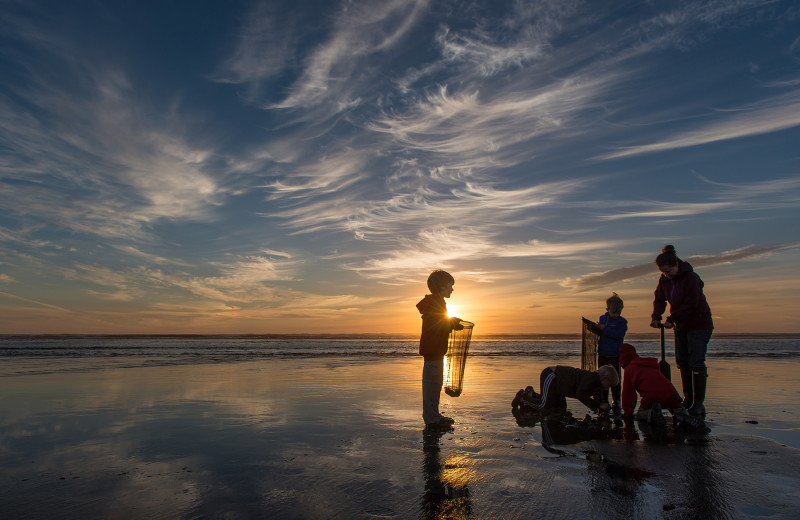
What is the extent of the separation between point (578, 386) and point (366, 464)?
400 cm

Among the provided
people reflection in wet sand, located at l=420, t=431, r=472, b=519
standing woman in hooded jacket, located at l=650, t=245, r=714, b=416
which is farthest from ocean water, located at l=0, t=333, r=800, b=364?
people reflection in wet sand, located at l=420, t=431, r=472, b=519

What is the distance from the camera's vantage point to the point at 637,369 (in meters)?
6.27

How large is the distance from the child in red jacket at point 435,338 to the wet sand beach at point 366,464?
1.23ft

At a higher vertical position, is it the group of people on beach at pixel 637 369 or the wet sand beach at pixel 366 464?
the group of people on beach at pixel 637 369

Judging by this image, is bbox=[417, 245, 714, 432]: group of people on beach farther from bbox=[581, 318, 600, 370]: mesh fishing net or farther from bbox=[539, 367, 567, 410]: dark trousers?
bbox=[581, 318, 600, 370]: mesh fishing net

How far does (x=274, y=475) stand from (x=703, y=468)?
12.5ft

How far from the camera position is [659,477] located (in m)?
3.77

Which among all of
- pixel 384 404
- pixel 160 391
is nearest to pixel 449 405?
pixel 384 404

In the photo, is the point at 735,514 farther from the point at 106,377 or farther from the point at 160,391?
the point at 106,377

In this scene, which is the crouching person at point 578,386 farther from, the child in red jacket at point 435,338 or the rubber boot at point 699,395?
the child in red jacket at point 435,338

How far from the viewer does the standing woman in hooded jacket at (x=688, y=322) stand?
21.9 feet

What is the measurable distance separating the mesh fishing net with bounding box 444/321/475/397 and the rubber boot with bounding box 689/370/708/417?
338 cm

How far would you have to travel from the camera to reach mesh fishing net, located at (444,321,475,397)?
743 cm

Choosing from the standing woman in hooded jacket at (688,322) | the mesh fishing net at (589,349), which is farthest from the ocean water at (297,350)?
the standing woman in hooded jacket at (688,322)
